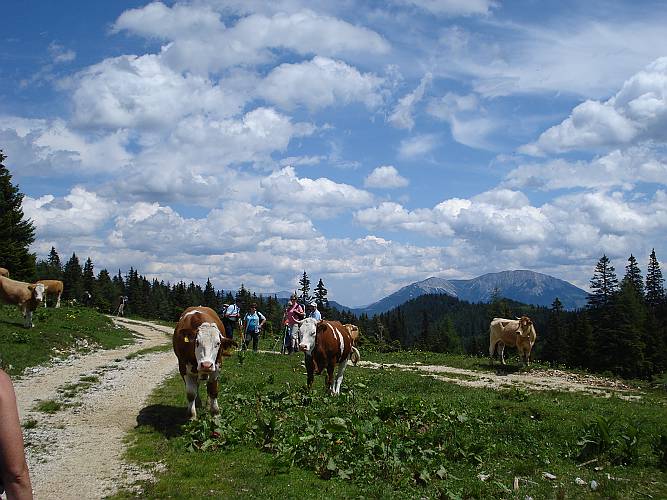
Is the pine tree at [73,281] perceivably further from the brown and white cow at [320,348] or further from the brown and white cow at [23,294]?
the brown and white cow at [320,348]

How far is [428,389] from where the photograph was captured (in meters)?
19.5

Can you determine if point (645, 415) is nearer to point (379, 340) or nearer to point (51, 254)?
point (379, 340)

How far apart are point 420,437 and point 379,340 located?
1395 inches

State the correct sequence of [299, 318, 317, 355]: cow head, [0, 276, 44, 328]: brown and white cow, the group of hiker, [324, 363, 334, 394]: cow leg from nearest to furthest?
1. [299, 318, 317, 355]: cow head
2. [324, 363, 334, 394]: cow leg
3. the group of hiker
4. [0, 276, 44, 328]: brown and white cow

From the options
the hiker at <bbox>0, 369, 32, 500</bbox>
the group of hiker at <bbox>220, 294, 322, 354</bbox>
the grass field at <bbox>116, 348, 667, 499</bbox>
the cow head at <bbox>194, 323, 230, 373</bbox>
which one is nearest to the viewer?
the hiker at <bbox>0, 369, 32, 500</bbox>

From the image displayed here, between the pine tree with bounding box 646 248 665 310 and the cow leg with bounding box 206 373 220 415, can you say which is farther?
the pine tree with bounding box 646 248 665 310

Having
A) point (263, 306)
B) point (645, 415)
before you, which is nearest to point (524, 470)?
point (645, 415)

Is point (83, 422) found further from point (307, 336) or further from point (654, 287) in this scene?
point (654, 287)

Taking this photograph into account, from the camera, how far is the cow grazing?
1114 inches

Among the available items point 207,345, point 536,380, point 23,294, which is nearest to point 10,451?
point 207,345

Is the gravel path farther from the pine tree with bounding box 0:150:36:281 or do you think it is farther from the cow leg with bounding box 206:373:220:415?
the pine tree with bounding box 0:150:36:281

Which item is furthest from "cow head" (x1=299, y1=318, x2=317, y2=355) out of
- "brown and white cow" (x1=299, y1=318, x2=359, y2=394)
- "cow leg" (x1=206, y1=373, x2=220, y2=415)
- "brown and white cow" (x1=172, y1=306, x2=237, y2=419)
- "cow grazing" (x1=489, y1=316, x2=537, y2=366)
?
"cow grazing" (x1=489, y1=316, x2=537, y2=366)

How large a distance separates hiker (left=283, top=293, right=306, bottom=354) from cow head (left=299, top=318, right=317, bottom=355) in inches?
390

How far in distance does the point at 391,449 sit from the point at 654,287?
109 metres
